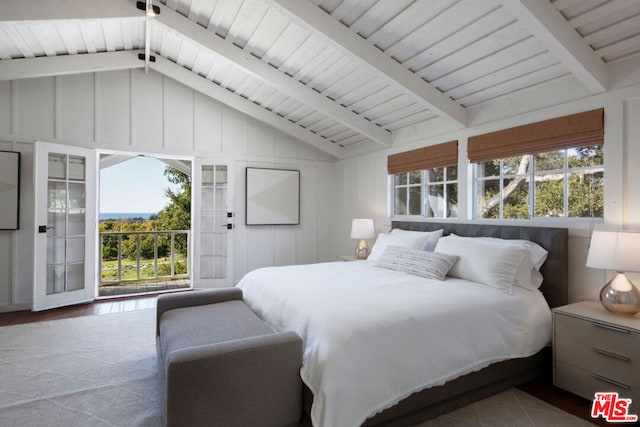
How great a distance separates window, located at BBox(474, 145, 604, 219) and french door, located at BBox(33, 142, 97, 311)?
4730 mm

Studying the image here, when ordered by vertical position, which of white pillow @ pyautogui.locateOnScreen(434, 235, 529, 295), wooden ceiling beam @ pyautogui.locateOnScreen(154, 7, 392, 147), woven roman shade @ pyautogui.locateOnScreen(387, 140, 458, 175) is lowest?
white pillow @ pyautogui.locateOnScreen(434, 235, 529, 295)

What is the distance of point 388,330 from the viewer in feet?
5.70

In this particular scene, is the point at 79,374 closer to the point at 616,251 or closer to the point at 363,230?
the point at 363,230

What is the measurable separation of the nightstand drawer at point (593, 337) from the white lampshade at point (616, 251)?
373mm

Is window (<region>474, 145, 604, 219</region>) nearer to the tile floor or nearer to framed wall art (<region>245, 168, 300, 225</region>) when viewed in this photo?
the tile floor

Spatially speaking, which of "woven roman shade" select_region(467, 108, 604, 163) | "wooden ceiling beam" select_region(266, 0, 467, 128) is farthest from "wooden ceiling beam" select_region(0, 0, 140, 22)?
"woven roman shade" select_region(467, 108, 604, 163)

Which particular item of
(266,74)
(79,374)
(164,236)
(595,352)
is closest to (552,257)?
(595,352)

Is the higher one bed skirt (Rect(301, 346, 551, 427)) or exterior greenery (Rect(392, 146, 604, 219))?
exterior greenery (Rect(392, 146, 604, 219))

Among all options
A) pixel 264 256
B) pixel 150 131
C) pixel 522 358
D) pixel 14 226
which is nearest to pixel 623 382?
pixel 522 358

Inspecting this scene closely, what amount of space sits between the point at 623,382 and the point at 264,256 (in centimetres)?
440

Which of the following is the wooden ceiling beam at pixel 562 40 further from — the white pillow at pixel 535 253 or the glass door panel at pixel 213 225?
the glass door panel at pixel 213 225

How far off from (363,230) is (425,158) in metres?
1.25

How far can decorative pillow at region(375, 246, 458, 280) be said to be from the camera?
8.91ft

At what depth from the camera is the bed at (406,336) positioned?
5.18 feet
